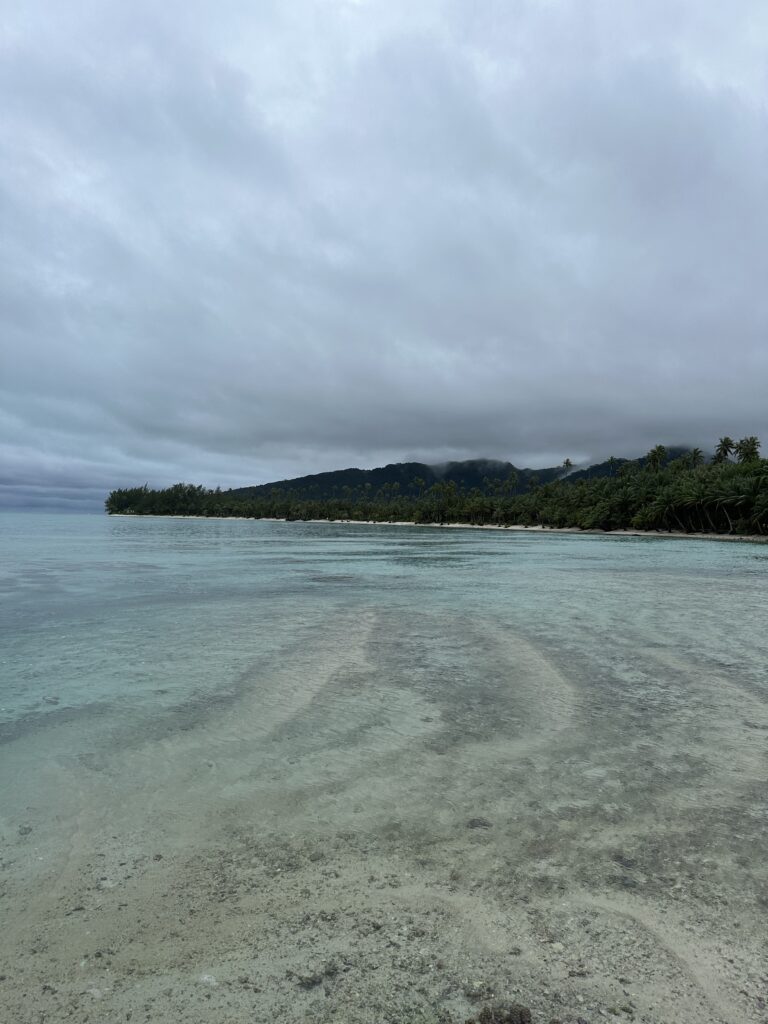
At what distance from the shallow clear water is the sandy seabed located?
0.03 metres

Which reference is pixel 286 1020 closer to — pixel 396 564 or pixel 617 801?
pixel 617 801

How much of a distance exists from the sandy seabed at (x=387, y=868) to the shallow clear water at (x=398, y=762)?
0.09 feet

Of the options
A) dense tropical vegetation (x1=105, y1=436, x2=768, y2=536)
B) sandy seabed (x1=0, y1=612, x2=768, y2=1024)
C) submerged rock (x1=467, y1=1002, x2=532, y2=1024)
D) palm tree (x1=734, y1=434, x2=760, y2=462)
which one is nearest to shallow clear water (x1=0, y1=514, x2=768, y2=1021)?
sandy seabed (x1=0, y1=612, x2=768, y2=1024)

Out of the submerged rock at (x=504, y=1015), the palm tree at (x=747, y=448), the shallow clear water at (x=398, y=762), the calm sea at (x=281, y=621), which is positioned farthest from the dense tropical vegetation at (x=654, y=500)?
the submerged rock at (x=504, y=1015)

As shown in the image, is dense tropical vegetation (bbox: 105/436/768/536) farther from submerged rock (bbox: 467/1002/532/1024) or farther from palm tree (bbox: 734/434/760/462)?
submerged rock (bbox: 467/1002/532/1024)

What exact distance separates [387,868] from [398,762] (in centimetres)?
202

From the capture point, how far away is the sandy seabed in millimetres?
3000

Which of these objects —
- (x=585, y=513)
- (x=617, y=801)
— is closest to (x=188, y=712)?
(x=617, y=801)

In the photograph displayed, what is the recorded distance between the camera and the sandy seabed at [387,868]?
300 centimetres

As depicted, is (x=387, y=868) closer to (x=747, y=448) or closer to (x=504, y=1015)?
(x=504, y=1015)

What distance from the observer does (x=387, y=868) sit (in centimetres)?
414

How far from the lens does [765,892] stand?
12.4 ft

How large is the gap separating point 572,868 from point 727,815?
1.73 metres

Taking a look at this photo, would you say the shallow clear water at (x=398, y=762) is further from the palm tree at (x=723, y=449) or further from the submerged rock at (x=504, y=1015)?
the palm tree at (x=723, y=449)
